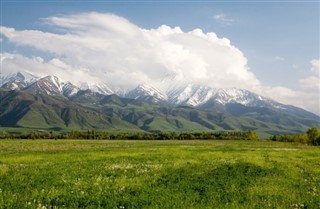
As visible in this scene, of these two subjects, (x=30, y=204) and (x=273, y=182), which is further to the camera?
(x=273, y=182)

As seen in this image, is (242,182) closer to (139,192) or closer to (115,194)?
(139,192)

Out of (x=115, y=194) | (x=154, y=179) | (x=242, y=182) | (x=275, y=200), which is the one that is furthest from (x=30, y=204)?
(x=242, y=182)

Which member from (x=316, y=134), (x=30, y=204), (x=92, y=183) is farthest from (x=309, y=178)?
(x=316, y=134)

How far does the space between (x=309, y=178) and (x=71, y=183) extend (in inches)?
642

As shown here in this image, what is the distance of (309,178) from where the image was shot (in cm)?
2591

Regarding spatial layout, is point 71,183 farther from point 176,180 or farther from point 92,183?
point 176,180

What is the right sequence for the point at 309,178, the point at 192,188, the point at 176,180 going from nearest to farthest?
the point at 192,188, the point at 176,180, the point at 309,178

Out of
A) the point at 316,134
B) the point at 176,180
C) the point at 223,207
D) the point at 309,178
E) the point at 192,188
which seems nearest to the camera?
the point at 223,207

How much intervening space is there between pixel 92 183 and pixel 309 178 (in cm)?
1524

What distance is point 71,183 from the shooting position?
20156mm

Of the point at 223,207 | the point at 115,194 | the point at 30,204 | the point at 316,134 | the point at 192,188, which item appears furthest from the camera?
the point at 316,134

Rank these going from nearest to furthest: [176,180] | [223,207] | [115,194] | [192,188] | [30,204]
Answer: [30,204], [223,207], [115,194], [192,188], [176,180]

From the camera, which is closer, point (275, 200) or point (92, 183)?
point (275, 200)

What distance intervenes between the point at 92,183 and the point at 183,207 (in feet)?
22.8
